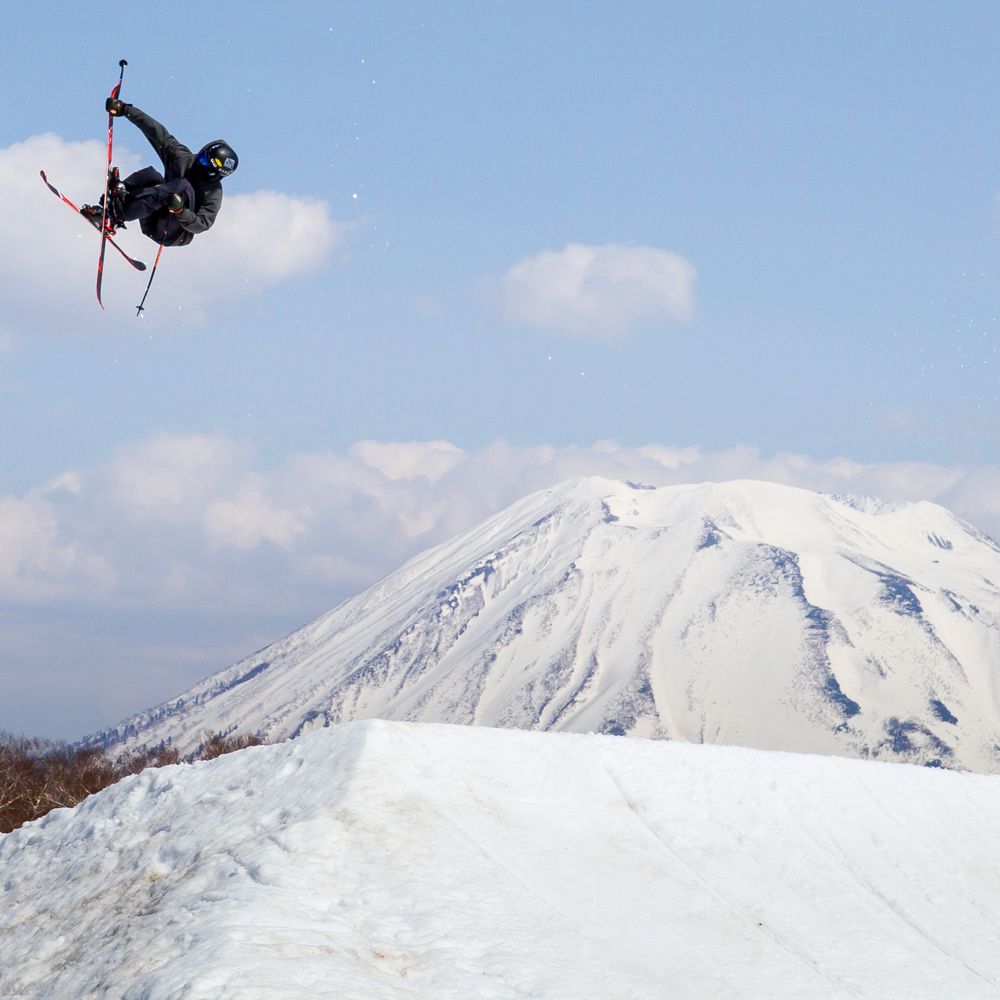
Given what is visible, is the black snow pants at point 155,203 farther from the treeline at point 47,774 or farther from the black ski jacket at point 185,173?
the treeline at point 47,774

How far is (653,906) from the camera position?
14.8 meters

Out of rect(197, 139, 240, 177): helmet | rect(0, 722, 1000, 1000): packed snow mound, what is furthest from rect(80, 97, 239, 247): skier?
rect(0, 722, 1000, 1000): packed snow mound

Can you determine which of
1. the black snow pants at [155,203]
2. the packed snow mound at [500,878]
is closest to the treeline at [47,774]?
the packed snow mound at [500,878]

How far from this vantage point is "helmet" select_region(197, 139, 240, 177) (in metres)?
14.0

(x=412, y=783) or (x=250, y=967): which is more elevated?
(x=412, y=783)

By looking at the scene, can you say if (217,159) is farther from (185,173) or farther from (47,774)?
(47,774)

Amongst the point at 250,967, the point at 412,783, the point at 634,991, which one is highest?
the point at 412,783

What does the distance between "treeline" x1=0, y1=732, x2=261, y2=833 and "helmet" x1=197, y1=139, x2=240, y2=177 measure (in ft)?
36.6

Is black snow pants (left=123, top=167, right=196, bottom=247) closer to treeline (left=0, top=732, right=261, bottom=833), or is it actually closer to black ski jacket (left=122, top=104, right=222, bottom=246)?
black ski jacket (left=122, top=104, right=222, bottom=246)

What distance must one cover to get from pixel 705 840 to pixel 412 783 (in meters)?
4.69

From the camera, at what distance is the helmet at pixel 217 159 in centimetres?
1402

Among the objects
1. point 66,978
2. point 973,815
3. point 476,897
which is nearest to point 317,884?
point 476,897

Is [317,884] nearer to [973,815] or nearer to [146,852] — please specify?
[146,852]

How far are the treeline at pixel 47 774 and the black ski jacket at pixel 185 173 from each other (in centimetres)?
1052
